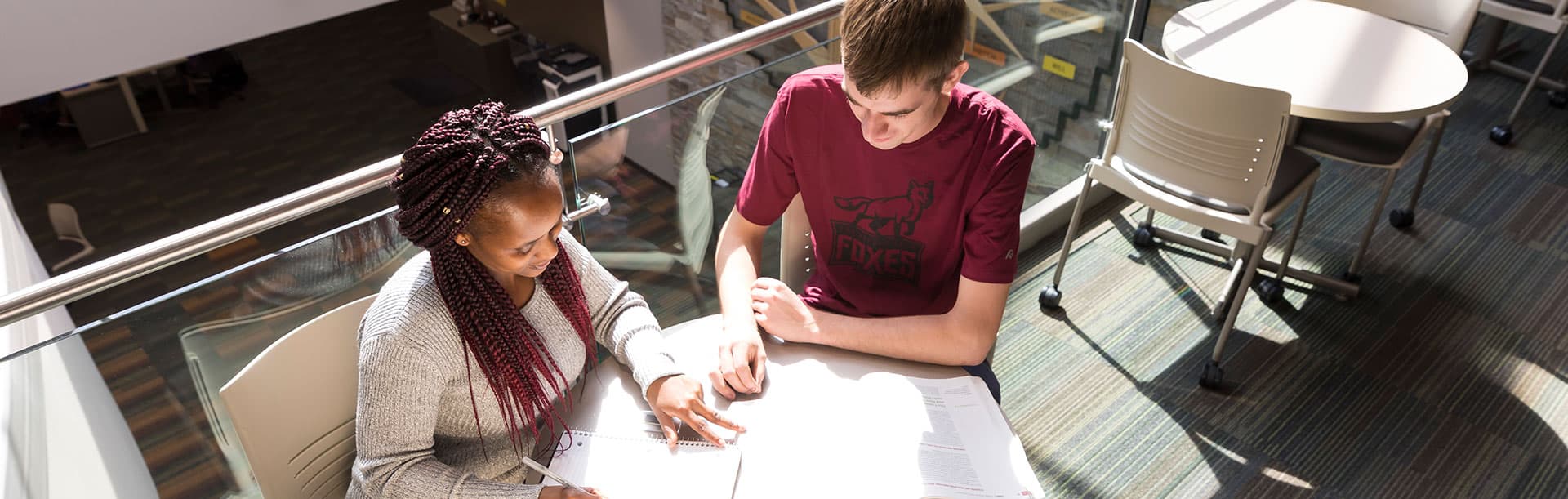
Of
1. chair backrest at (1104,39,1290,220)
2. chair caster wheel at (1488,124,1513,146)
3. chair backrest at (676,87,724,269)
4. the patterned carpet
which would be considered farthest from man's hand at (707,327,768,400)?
→ chair caster wheel at (1488,124,1513,146)

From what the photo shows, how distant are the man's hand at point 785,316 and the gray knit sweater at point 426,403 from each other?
0.17 meters

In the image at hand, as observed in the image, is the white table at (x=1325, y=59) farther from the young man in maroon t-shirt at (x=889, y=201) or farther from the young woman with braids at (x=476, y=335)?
the young woman with braids at (x=476, y=335)

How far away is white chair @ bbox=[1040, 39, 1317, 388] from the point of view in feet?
7.60

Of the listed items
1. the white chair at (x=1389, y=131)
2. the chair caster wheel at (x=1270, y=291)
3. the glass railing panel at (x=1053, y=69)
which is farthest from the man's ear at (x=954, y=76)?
the chair caster wheel at (x=1270, y=291)

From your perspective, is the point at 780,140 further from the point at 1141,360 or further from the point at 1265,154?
the point at 1141,360

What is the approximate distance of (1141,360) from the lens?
9.21ft

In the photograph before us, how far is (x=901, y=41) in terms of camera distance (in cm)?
125

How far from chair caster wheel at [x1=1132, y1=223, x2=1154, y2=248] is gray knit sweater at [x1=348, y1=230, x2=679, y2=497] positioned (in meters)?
2.30

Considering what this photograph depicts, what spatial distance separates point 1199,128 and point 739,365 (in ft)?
5.03

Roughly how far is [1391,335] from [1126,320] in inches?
29.7

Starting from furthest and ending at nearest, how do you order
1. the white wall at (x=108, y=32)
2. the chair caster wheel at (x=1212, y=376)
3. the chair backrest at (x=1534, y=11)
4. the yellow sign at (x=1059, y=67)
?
the white wall at (x=108, y=32) → the chair backrest at (x=1534, y=11) → the yellow sign at (x=1059, y=67) → the chair caster wheel at (x=1212, y=376)

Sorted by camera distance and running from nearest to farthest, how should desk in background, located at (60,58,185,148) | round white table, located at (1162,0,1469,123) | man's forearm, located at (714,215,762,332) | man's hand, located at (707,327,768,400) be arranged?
1. man's hand, located at (707,327,768,400)
2. man's forearm, located at (714,215,762,332)
3. round white table, located at (1162,0,1469,123)
4. desk in background, located at (60,58,185,148)

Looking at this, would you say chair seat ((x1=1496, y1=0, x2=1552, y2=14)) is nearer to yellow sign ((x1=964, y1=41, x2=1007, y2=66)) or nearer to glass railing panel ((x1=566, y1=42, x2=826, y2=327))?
yellow sign ((x1=964, y1=41, x2=1007, y2=66))

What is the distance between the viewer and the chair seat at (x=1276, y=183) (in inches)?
99.5
